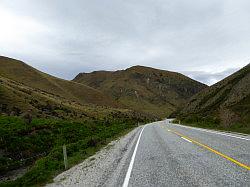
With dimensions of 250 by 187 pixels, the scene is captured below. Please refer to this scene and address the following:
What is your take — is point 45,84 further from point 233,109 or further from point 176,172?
point 176,172

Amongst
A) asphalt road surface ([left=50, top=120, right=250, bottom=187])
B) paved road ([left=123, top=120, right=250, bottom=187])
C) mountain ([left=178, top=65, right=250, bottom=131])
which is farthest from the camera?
mountain ([left=178, top=65, right=250, bottom=131])

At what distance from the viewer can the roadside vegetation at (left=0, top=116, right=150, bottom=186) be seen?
12.2m

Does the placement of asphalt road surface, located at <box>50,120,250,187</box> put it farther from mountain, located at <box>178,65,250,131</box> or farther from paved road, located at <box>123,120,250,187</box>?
mountain, located at <box>178,65,250,131</box>

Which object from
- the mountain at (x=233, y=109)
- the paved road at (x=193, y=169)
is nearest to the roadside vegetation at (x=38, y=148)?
the paved road at (x=193, y=169)

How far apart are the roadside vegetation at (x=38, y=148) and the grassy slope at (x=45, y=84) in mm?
76380

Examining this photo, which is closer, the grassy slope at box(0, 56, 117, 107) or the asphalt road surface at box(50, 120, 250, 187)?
the asphalt road surface at box(50, 120, 250, 187)

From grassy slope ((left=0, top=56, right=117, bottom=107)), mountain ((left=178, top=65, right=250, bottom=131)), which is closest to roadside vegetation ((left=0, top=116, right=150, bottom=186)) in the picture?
mountain ((left=178, top=65, right=250, bottom=131))

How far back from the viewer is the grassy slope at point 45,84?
11219 centimetres

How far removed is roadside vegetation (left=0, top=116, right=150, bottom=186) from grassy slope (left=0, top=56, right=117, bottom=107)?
251 ft

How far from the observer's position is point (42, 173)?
1158cm

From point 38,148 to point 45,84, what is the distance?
97.1 meters

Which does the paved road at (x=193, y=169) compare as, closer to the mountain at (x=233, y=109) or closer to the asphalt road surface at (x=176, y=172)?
the asphalt road surface at (x=176, y=172)

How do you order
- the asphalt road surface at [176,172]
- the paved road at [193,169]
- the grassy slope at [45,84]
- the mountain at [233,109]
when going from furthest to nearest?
the grassy slope at [45,84] < the mountain at [233,109] < the asphalt road surface at [176,172] < the paved road at [193,169]

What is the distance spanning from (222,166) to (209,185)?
7.88ft
